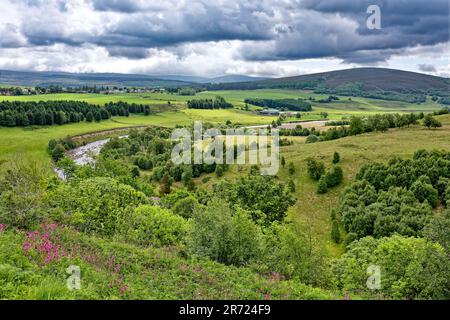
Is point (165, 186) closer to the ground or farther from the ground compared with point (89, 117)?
closer to the ground

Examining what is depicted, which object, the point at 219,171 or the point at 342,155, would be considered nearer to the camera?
the point at 342,155

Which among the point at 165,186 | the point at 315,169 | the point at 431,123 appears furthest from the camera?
the point at 431,123

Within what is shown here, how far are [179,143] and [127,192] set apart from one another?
101 m

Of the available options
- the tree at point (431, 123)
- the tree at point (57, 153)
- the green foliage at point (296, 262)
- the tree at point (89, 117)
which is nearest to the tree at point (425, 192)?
the green foliage at point (296, 262)

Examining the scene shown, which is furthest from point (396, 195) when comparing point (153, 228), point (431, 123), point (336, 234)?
point (431, 123)

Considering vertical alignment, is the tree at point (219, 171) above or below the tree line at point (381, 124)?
below

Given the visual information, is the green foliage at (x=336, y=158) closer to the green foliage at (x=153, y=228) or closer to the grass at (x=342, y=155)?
Result: the grass at (x=342, y=155)

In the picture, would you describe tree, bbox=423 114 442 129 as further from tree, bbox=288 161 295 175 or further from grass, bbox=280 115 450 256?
tree, bbox=288 161 295 175

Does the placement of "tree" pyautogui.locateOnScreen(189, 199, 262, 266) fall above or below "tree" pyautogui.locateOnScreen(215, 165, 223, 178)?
above

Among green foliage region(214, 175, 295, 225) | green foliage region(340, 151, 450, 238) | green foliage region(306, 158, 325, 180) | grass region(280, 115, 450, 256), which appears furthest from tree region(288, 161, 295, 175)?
green foliage region(214, 175, 295, 225)

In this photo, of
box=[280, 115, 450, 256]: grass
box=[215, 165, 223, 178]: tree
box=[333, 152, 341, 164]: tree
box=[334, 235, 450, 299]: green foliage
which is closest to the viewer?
box=[334, 235, 450, 299]: green foliage

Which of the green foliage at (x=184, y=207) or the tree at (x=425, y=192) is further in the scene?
the tree at (x=425, y=192)

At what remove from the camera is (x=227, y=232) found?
2797 centimetres

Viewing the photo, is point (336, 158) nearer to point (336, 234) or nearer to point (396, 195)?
point (396, 195)
